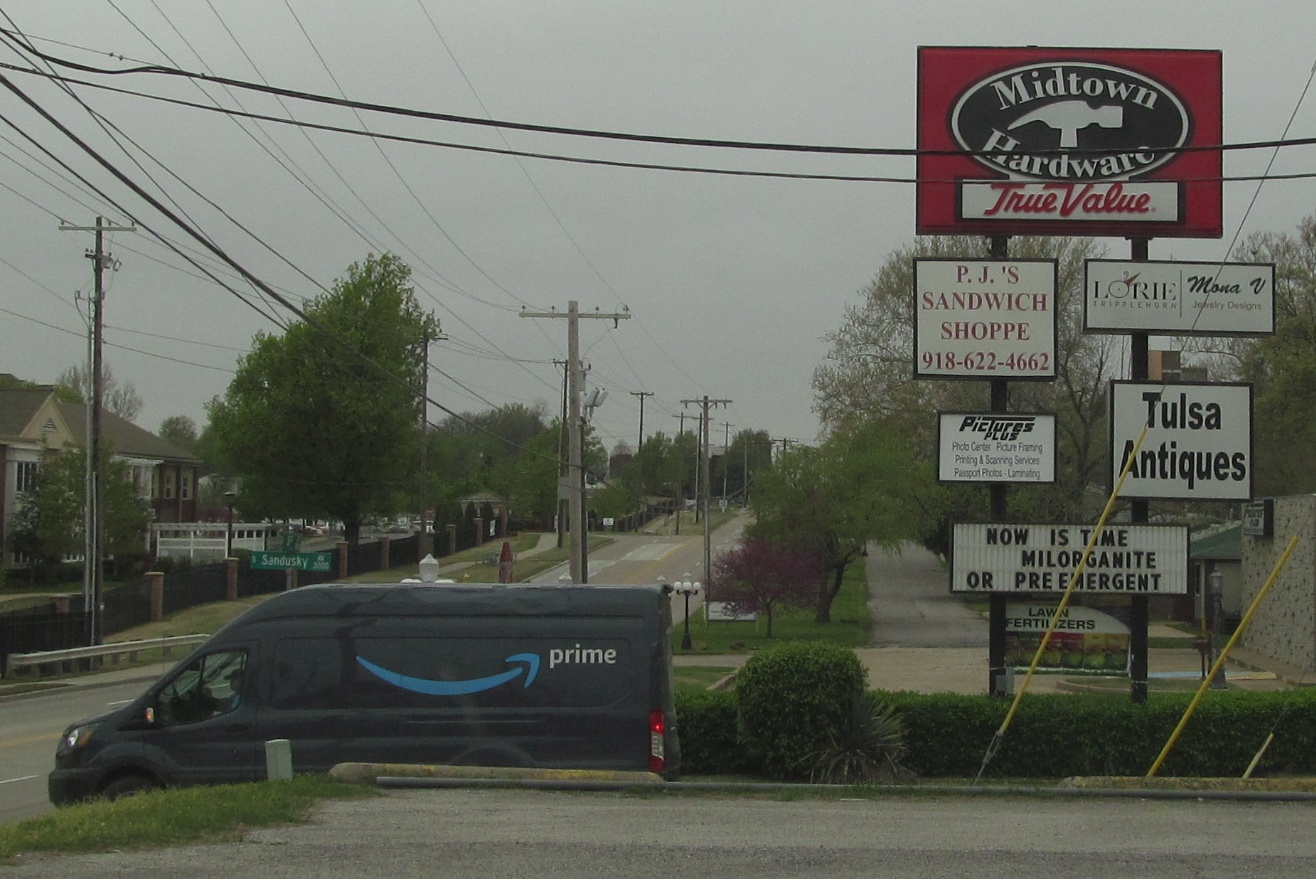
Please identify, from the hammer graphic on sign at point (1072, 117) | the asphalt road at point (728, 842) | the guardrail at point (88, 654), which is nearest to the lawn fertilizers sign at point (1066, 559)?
the hammer graphic on sign at point (1072, 117)

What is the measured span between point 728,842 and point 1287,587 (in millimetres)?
28836

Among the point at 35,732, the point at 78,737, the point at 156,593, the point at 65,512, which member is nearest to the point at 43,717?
the point at 35,732

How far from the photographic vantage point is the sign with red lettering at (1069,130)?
1739 cm

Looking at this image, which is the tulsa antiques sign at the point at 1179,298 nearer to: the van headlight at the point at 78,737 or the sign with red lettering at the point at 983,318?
the sign with red lettering at the point at 983,318

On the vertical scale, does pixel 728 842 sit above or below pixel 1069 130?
below

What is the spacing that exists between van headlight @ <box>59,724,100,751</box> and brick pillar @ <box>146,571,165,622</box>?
113 ft

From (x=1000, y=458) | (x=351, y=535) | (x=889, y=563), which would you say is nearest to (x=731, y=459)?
(x=889, y=563)

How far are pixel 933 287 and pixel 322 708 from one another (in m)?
9.36

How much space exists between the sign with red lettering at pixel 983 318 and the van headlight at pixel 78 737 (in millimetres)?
10399

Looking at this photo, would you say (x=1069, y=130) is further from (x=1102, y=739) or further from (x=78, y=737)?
(x=78, y=737)

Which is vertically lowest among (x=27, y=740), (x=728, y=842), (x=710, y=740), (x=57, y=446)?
(x=27, y=740)

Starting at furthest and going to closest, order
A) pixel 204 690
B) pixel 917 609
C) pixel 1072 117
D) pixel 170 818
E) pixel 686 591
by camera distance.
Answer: pixel 917 609, pixel 686 591, pixel 1072 117, pixel 204 690, pixel 170 818

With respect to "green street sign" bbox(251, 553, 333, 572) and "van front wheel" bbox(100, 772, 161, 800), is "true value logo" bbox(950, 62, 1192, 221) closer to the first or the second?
"van front wheel" bbox(100, 772, 161, 800)

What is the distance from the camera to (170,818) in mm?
9195
